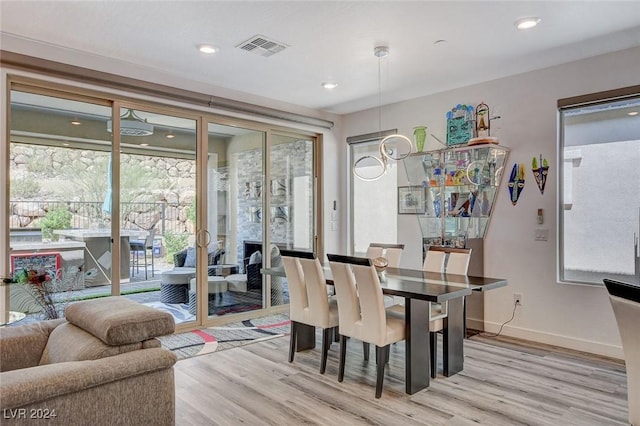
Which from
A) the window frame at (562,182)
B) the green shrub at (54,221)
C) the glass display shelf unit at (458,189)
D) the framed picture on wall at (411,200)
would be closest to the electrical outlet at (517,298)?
the window frame at (562,182)

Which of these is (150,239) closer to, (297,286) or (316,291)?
(297,286)

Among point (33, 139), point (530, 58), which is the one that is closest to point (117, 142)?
point (33, 139)

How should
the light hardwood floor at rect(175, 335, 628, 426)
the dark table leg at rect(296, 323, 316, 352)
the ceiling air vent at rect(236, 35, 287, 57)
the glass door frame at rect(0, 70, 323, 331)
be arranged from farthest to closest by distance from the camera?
the dark table leg at rect(296, 323, 316, 352) < the ceiling air vent at rect(236, 35, 287, 57) < the glass door frame at rect(0, 70, 323, 331) < the light hardwood floor at rect(175, 335, 628, 426)

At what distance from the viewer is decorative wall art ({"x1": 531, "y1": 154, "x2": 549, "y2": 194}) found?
4.12 meters

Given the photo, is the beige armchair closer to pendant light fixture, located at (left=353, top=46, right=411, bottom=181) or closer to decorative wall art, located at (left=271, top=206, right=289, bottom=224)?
pendant light fixture, located at (left=353, top=46, right=411, bottom=181)

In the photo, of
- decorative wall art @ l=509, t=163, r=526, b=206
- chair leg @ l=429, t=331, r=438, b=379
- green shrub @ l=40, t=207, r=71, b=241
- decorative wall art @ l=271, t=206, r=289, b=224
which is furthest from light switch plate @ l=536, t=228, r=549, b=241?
green shrub @ l=40, t=207, r=71, b=241

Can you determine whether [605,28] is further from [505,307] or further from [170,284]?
[170,284]

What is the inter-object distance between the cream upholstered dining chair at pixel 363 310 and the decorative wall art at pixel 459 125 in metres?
Answer: 2.49

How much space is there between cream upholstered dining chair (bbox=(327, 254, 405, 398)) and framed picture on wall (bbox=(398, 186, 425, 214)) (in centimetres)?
219

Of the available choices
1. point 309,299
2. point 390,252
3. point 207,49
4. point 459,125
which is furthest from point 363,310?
point 459,125

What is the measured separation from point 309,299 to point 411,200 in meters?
2.33

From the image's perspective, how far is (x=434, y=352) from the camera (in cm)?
329

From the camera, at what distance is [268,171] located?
5406mm

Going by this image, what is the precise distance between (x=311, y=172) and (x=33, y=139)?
11.0ft
